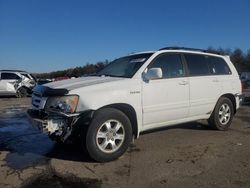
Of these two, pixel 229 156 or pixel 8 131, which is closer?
pixel 229 156

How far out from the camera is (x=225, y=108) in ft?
26.0

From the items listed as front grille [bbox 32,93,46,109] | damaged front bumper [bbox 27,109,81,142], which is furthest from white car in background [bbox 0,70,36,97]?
damaged front bumper [bbox 27,109,81,142]

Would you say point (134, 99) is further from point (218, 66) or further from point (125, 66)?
point (218, 66)

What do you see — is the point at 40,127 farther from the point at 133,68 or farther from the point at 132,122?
the point at 133,68

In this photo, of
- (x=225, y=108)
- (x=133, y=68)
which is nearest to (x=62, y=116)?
(x=133, y=68)

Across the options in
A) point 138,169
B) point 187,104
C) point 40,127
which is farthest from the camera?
point 187,104

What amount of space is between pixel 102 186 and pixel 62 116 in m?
1.35

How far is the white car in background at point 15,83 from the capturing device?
1982 cm

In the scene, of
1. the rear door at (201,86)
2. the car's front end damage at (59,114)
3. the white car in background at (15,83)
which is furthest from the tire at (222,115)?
the white car in background at (15,83)

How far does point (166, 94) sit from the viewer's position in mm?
6387

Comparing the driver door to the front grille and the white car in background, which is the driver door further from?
the white car in background

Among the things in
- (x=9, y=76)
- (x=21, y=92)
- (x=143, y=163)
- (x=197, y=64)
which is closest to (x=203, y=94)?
(x=197, y=64)

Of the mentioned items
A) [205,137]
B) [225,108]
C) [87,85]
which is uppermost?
[87,85]

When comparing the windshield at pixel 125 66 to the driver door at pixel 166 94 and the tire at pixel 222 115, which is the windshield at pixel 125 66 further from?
the tire at pixel 222 115
